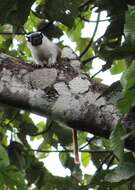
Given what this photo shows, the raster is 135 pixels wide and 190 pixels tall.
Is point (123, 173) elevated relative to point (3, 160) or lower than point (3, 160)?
lower

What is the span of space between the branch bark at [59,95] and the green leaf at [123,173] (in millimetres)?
96

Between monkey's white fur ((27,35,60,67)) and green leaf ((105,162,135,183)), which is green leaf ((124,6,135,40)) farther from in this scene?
monkey's white fur ((27,35,60,67))

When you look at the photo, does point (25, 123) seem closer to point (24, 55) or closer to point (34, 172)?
point (34, 172)

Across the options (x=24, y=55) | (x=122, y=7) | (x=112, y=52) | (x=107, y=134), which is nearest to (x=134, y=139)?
(x=107, y=134)

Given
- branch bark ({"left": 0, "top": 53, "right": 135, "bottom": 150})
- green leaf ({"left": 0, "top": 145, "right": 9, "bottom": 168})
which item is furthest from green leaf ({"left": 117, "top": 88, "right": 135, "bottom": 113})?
green leaf ({"left": 0, "top": 145, "right": 9, "bottom": 168})

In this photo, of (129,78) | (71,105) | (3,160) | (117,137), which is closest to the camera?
(129,78)

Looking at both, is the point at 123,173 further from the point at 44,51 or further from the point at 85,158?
the point at 44,51

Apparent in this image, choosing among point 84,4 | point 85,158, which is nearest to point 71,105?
point 84,4

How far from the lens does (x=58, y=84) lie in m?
1.98

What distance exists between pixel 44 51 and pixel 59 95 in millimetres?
1461

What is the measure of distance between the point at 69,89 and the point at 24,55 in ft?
5.27

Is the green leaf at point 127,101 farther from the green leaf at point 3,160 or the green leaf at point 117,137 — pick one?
the green leaf at point 3,160

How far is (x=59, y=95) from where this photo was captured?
1.92 m

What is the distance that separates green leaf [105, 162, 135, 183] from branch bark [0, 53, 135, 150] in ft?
0.31
